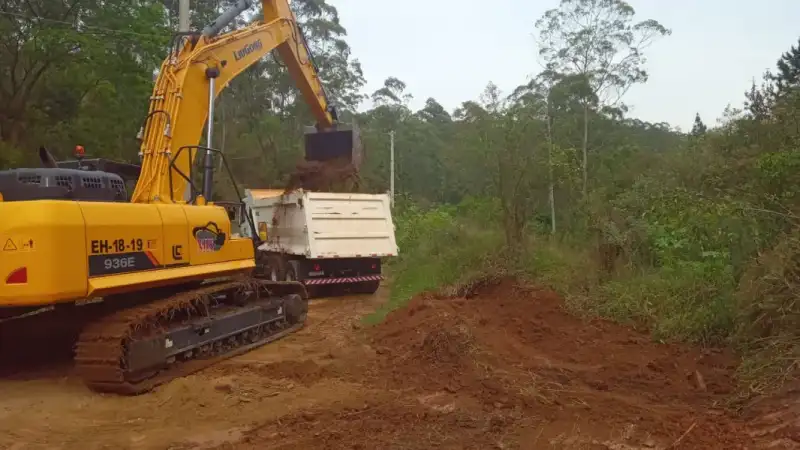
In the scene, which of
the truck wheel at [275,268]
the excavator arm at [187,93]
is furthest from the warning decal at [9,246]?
the truck wheel at [275,268]

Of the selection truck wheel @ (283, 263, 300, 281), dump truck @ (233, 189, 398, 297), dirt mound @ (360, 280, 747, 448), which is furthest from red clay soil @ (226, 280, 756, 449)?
truck wheel @ (283, 263, 300, 281)

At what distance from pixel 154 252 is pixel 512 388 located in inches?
130

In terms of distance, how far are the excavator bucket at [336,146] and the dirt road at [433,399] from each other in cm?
486

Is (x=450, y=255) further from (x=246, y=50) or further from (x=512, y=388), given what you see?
(x=512, y=388)

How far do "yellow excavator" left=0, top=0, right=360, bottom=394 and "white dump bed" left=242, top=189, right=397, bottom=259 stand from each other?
3.05 m

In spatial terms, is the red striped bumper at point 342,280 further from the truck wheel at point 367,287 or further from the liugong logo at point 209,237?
the liugong logo at point 209,237

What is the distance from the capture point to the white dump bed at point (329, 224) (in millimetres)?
12406

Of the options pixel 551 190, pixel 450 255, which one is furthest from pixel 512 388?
pixel 551 190

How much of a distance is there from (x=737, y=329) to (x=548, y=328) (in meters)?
2.05

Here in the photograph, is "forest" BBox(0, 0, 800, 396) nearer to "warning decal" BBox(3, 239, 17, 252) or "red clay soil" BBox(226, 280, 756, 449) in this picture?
"red clay soil" BBox(226, 280, 756, 449)

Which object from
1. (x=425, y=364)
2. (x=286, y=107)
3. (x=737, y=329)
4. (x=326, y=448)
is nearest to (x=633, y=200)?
(x=737, y=329)

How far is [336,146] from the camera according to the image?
1259 cm

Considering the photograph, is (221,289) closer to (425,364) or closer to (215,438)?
(425,364)

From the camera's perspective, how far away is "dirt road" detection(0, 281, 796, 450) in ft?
15.3
